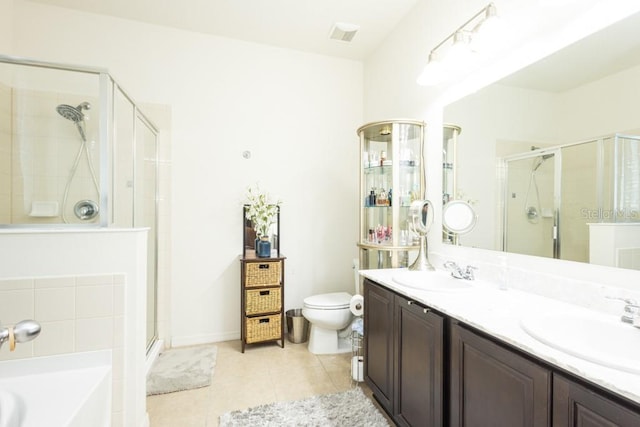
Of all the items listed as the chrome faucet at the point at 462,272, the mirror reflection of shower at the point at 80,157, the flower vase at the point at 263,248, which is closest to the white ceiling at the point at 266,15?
the mirror reflection of shower at the point at 80,157

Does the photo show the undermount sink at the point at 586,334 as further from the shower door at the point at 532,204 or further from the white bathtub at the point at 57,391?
the white bathtub at the point at 57,391

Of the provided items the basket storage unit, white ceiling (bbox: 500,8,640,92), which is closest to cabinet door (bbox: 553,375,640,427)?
white ceiling (bbox: 500,8,640,92)

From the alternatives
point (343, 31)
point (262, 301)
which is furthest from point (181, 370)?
point (343, 31)

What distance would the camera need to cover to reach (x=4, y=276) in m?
1.29

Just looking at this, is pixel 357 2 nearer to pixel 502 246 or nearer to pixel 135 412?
pixel 502 246

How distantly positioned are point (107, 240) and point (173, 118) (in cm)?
162

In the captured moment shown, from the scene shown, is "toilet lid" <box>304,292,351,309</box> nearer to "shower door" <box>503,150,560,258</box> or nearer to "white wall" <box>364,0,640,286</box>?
"white wall" <box>364,0,640,286</box>

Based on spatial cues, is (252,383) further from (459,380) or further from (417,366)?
(459,380)

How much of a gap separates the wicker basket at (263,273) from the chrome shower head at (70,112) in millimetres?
1637

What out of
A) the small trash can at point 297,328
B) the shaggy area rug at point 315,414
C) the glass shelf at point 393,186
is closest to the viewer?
the shaggy area rug at point 315,414

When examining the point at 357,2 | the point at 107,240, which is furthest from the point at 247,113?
the point at 107,240

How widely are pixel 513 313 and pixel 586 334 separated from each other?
0.22 metres

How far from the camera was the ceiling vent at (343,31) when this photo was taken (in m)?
2.55

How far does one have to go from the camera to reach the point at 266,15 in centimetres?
245
